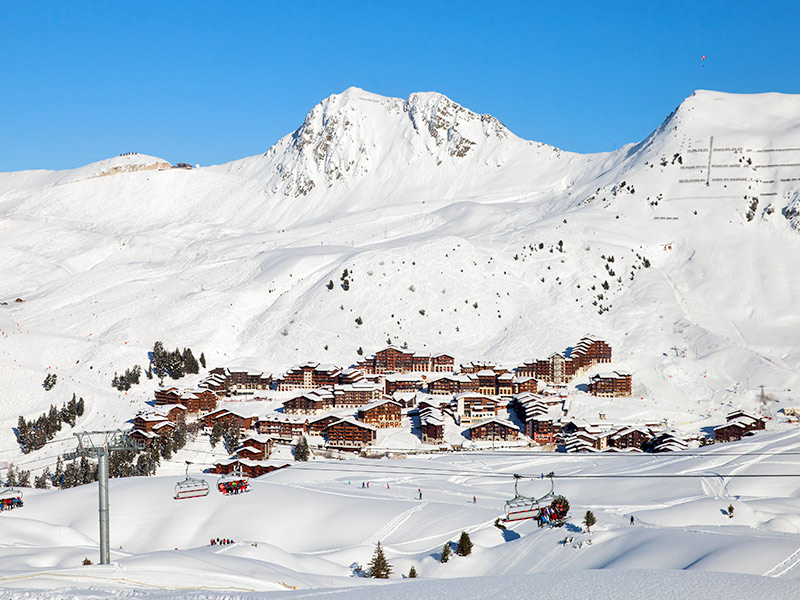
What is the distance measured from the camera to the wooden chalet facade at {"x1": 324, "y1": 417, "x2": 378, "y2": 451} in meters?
80.0

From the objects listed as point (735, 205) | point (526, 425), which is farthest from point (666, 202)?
point (526, 425)

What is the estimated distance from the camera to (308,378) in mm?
98188

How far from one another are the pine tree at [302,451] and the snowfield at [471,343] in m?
5.95

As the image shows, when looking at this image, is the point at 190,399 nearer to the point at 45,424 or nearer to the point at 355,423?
the point at 45,424

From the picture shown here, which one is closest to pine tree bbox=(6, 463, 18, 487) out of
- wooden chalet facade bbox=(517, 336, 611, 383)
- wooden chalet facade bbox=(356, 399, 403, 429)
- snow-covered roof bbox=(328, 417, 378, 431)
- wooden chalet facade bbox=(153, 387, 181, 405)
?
wooden chalet facade bbox=(153, 387, 181, 405)

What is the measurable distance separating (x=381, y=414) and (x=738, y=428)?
1373 inches

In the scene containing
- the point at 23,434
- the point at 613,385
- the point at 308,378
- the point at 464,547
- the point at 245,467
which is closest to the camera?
the point at 464,547

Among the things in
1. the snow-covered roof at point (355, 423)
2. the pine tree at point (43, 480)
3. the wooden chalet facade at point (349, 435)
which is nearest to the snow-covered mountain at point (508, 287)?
the pine tree at point (43, 480)

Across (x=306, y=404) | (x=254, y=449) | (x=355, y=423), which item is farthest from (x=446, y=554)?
(x=306, y=404)

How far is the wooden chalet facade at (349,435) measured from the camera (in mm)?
80000

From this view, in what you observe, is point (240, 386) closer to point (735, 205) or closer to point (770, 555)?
point (770, 555)

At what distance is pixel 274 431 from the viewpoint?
8306cm

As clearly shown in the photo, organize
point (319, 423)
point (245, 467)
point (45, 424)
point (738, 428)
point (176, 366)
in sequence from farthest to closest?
point (176, 366) < point (45, 424) < point (319, 423) < point (738, 428) < point (245, 467)

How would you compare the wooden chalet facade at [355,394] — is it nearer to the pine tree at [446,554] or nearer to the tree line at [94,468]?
the tree line at [94,468]
